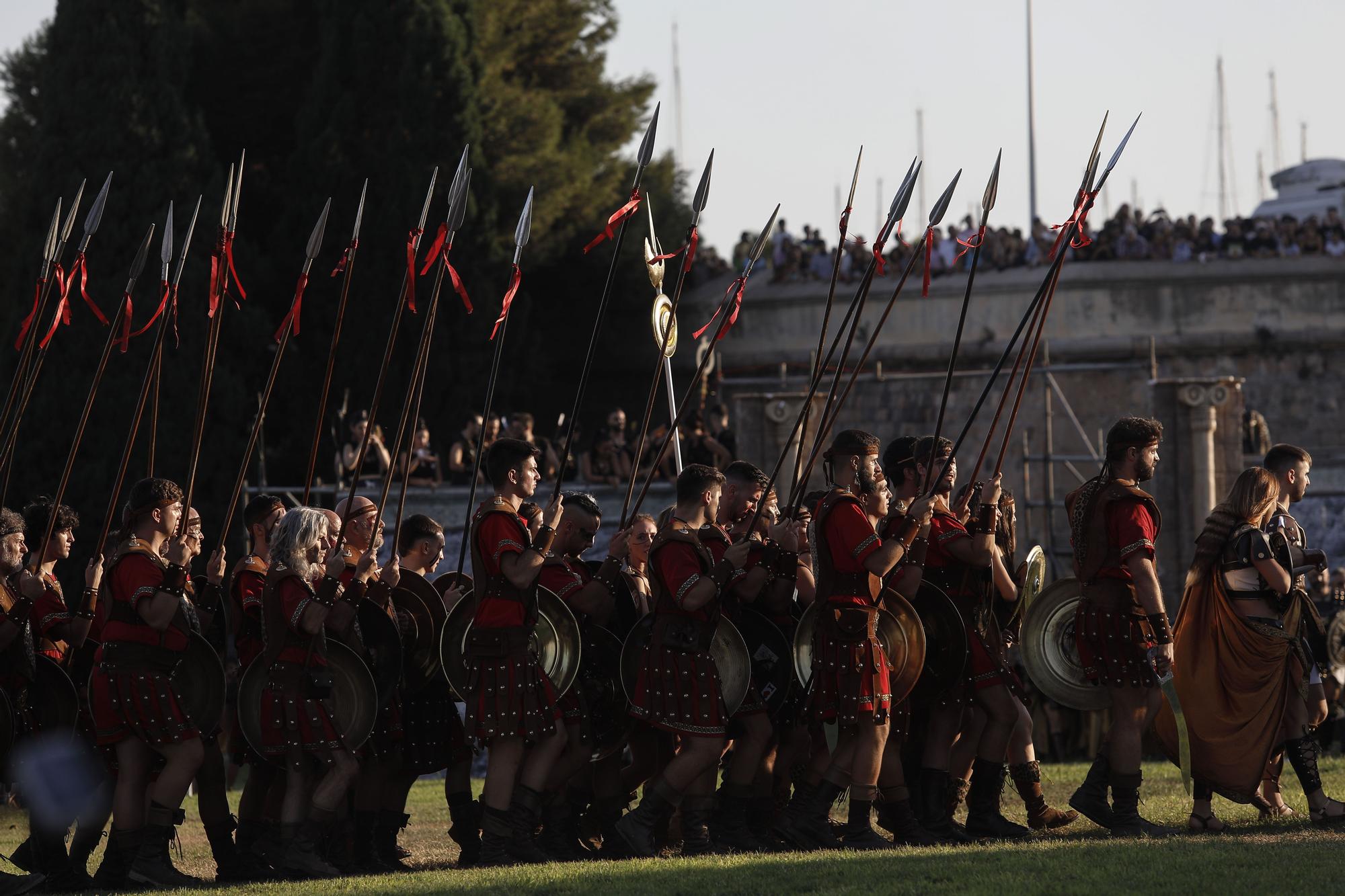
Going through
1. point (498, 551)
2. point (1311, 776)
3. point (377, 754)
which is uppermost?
point (498, 551)

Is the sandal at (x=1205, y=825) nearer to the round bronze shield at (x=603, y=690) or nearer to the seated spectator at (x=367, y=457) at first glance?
the round bronze shield at (x=603, y=690)

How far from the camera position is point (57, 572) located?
71.7 feet

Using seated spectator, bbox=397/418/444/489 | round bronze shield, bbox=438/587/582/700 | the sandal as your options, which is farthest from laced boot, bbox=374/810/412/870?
seated spectator, bbox=397/418/444/489

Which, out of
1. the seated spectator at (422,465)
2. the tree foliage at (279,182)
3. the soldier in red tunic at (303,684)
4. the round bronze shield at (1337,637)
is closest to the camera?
the soldier in red tunic at (303,684)

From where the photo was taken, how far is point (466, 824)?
8.37 m

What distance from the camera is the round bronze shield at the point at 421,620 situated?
8.38m

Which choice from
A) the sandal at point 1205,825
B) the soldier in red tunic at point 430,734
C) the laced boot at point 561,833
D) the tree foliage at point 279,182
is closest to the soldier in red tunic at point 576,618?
the laced boot at point 561,833

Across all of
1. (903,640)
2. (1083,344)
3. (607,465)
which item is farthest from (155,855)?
(1083,344)

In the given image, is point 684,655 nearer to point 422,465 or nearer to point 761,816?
point 761,816

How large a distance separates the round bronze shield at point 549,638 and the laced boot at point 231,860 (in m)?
1.08

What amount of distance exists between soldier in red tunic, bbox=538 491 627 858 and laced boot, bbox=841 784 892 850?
3.72 ft

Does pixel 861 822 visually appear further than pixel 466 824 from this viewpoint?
No

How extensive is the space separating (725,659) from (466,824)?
1332 mm

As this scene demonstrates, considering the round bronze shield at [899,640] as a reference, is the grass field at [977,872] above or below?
below
